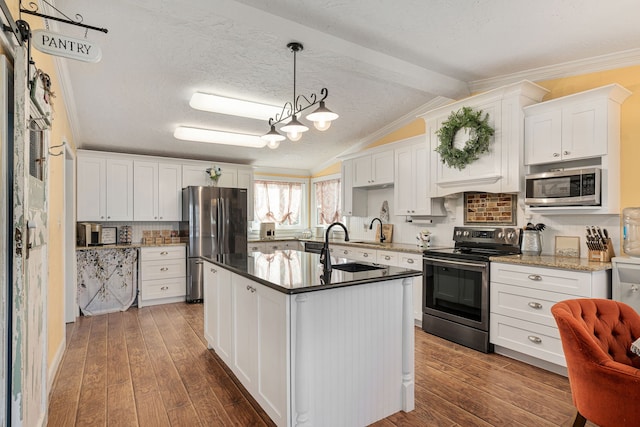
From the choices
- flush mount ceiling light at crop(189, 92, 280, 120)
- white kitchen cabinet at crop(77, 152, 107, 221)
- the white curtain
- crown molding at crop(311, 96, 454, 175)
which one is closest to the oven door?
crown molding at crop(311, 96, 454, 175)

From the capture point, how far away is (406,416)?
2203 mm

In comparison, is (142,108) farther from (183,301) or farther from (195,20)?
(183,301)

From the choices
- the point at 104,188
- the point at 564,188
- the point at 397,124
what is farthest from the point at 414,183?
the point at 104,188

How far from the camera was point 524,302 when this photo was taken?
296 cm

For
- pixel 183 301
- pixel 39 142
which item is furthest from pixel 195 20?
pixel 183 301

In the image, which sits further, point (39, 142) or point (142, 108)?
point (142, 108)

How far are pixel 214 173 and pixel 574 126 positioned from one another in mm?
4724

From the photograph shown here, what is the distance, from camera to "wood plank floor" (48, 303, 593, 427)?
2193mm

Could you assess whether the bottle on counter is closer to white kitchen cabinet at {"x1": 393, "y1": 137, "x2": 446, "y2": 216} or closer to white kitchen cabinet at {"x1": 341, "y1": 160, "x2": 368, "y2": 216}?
white kitchen cabinet at {"x1": 393, "y1": 137, "x2": 446, "y2": 216}

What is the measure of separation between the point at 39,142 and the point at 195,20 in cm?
135

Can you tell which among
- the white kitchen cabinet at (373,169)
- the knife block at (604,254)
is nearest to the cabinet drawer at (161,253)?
the white kitchen cabinet at (373,169)

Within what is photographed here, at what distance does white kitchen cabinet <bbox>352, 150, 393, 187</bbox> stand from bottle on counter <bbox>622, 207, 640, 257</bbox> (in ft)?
8.38

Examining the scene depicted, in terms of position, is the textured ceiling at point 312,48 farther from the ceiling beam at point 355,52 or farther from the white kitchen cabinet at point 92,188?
the white kitchen cabinet at point 92,188

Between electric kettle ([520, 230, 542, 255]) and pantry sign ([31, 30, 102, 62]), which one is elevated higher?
pantry sign ([31, 30, 102, 62])
